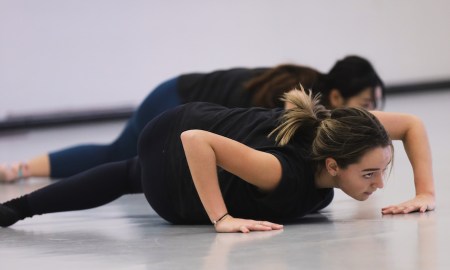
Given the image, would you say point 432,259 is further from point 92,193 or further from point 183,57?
point 183,57

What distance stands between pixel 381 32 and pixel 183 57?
4.89ft

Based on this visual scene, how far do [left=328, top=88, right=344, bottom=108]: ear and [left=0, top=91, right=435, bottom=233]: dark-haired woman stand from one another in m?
1.06

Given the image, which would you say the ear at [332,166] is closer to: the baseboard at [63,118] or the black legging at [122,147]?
the black legging at [122,147]

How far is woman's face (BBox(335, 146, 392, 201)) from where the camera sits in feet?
7.80

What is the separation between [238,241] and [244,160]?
0.21 metres

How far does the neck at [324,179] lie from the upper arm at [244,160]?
0.45 ft

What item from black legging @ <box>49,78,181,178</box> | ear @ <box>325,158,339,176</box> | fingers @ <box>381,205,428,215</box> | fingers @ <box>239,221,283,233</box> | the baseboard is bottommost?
the baseboard

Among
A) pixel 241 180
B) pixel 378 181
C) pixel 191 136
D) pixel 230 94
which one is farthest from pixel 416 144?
pixel 230 94

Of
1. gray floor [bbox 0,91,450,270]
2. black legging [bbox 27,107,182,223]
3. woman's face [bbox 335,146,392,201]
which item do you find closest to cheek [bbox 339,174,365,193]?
woman's face [bbox 335,146,392,201]

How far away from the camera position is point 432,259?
6.23 ft

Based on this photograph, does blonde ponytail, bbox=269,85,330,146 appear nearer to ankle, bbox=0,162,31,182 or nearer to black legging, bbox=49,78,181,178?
black legging, bbox=49,78,181,178

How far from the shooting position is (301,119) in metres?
2.50

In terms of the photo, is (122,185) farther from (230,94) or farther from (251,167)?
(230,94)

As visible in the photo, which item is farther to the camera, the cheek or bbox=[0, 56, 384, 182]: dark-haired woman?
bbox=[0, 56, 384, 182]: dark-haired woman
